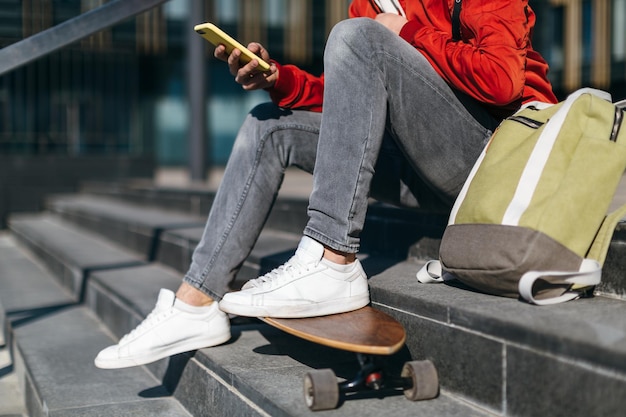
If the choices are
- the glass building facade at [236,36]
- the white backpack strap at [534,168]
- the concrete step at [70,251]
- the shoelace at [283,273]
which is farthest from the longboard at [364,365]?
the glass building facade at [236,36]

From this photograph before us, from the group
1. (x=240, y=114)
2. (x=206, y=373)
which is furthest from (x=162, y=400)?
(x=240, y=114)

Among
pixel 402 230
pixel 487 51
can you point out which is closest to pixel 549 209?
pixel 487 51

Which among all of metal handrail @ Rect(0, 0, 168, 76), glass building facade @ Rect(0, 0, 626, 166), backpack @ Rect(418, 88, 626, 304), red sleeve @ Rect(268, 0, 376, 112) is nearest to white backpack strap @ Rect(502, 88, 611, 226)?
backpack @ Rect(418, 88, 626, 304)

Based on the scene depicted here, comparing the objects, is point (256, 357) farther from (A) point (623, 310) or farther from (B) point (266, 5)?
(B) point (266, 5)

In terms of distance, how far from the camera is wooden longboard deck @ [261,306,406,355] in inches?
66.0

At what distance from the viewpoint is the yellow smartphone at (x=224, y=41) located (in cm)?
198

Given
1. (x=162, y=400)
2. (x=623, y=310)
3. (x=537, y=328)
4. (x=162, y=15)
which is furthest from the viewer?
(x=162, y=15)

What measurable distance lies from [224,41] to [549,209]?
3.22ft

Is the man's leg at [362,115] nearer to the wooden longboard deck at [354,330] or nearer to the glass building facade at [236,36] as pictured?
the wooden longboard deck at [354,330]

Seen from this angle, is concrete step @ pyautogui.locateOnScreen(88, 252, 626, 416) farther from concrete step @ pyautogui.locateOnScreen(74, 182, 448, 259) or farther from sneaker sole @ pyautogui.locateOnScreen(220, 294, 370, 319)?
concrete step @ pyautogui.locateOnScreen(74, 182, 448, 259)

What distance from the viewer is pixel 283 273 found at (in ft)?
6.41

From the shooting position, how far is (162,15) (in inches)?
723

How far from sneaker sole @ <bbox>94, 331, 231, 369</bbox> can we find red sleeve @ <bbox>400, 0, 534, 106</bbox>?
1067 millimetres

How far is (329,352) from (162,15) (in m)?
17.4
